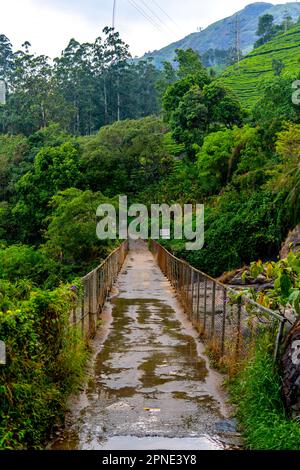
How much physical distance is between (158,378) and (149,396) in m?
1.03

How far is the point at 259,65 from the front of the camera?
11731 centimetres

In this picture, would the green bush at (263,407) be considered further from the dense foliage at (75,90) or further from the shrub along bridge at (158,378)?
the dense foliage at (75,90)

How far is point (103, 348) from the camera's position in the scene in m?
11.0

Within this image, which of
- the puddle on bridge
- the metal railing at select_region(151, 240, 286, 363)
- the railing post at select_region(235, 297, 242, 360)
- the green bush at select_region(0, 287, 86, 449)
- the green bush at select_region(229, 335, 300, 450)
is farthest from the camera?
the railing post at select_region(235, 297, 242, 360)

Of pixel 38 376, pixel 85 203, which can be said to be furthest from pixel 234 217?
pixel 38 376

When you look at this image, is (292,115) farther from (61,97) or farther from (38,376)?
(61,97)

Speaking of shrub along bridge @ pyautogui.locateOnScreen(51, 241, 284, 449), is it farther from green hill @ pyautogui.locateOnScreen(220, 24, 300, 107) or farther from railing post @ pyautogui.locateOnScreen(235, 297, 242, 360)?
green hill @ pyautogui.locateOnScreen(220, 24, 300, 107)

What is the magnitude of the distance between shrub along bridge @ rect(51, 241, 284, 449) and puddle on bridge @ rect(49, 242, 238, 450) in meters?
0.01

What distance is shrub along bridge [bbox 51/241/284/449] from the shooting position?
20.2 feet

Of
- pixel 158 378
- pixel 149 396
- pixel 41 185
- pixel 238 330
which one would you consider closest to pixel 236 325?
pixel 238 330

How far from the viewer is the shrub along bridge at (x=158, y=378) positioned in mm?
6156

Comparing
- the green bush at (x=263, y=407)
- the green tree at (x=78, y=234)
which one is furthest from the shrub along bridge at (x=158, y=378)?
the green tree at (x=78, y=234)

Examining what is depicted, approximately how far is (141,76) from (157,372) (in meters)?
126

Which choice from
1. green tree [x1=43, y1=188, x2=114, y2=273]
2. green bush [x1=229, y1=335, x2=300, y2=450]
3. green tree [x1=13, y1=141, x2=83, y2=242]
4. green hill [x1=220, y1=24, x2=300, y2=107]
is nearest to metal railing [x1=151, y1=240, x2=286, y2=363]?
green bush [x1=229, y1=335, x2=300, y2=450]
